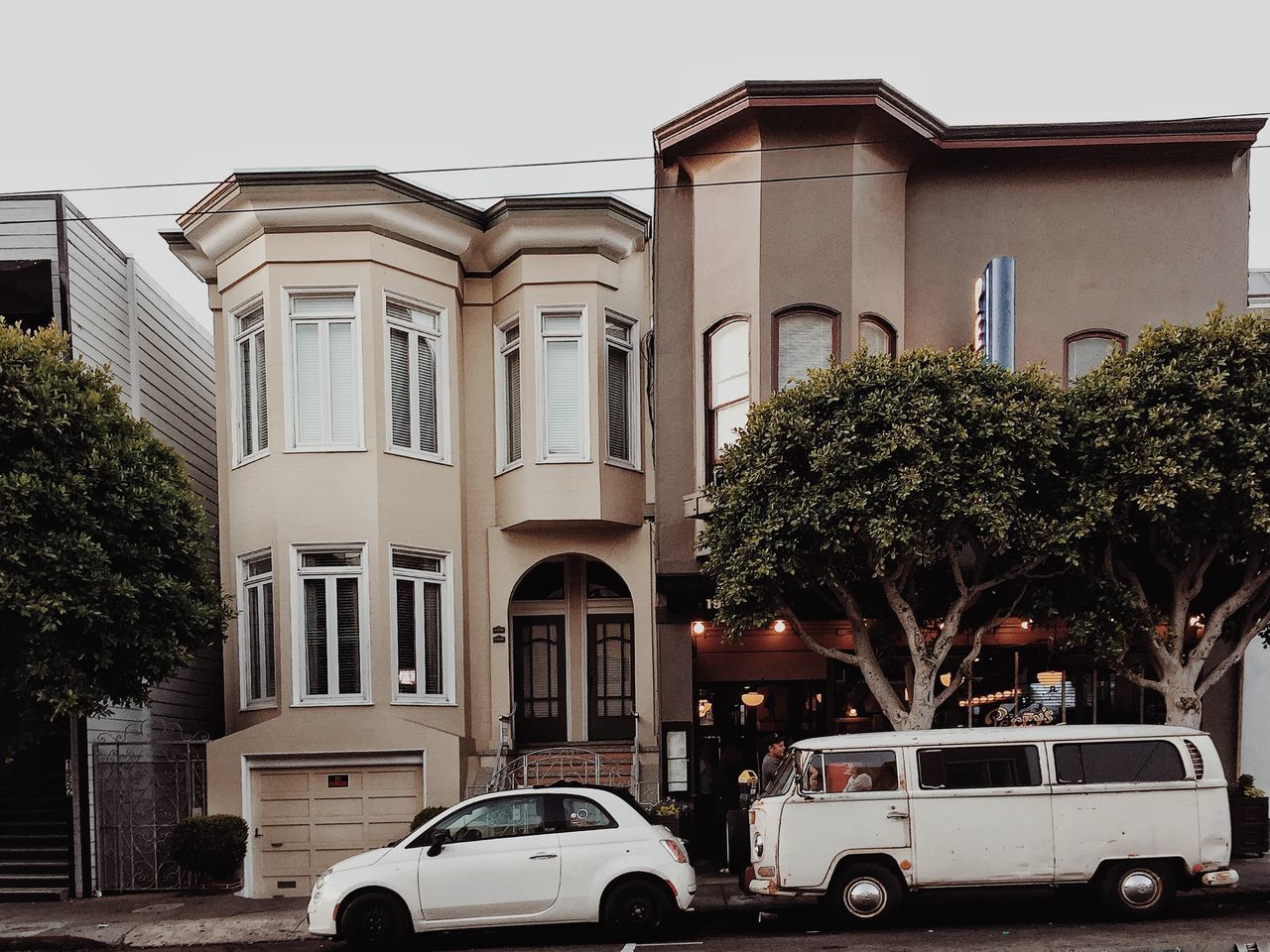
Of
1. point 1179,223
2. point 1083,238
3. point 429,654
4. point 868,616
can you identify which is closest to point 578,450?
point 429,654

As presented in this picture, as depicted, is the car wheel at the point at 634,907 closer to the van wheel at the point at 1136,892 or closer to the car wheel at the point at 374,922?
the car wheel at the point at 374,922

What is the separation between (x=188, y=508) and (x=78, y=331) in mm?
4298

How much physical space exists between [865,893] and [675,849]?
75.8 inches

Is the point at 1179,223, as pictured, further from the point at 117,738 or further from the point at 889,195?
the point at 117,738

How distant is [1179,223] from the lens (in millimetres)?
17594

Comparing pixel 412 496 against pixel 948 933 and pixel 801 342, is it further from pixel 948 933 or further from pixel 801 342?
pixel 948 933

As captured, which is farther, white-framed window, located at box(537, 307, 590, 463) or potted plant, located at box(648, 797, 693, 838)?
white-framed window, located at box(537, 307, 590, 463)

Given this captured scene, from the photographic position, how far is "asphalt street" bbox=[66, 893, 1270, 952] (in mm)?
11086

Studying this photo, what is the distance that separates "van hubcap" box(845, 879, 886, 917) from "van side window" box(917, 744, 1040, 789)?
109 centimetres

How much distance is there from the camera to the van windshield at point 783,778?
41.2 feet

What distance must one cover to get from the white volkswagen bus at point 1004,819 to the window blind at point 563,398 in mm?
7995

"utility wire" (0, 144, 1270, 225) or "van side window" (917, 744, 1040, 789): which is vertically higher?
"utility wire" (0, 144, 1270, 225)

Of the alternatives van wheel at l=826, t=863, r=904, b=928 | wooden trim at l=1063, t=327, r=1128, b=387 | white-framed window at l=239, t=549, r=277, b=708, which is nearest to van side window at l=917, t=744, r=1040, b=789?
van wheel at l=826, t=863, r=904, b=928

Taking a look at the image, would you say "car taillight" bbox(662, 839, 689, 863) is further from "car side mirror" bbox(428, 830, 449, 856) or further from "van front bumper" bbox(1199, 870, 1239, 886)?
"van front bumper" bbox(1199, 870, 1239, 886)
